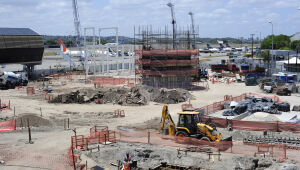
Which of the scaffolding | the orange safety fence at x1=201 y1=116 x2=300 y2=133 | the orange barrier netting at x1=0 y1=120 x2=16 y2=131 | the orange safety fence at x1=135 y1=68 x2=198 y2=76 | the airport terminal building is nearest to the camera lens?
the orange safety fence at x1=201 y1=116 x2=300 y2=133

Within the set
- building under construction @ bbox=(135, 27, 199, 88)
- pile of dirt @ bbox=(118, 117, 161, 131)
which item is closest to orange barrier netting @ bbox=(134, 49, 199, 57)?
building under construction @ bbox=(135, 27, 199, 88)

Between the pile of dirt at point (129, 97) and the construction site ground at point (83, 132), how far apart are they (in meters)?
1.03

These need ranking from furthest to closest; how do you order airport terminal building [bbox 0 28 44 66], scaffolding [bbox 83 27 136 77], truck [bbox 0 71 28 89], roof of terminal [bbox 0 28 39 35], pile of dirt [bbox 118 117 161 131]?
scaffolding [bbox 83 27 136 77]
roof of terminal [bbox 0 28 39 35]
airport terminal building [bbox 0 28 44 66]
truck [bbox 0 71 28 89]
pile of dirt [bbox 118 117 161 131]

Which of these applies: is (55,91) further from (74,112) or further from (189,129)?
(189,129)

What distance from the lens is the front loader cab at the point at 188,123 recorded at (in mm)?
20312

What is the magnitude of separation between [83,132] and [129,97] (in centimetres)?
1438

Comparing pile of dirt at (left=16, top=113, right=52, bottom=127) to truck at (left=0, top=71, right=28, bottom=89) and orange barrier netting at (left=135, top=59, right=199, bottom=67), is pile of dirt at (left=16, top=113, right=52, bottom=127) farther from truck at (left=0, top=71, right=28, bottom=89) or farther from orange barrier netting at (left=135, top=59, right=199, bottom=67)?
truck at (left=0, top=71, right=28, bottom=89)

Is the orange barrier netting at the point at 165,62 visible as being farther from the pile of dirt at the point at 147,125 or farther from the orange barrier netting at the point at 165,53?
the pile of dirt at the point at 147,125

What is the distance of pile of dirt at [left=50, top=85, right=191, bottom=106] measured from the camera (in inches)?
1500

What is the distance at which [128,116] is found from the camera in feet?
103

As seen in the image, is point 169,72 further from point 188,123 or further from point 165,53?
point 188,123

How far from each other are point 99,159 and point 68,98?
71.9ft

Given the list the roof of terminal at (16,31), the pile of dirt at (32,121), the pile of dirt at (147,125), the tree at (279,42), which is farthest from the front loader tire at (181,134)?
the tree at (279,42)

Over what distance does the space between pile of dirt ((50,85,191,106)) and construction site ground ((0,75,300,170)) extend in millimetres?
1033
